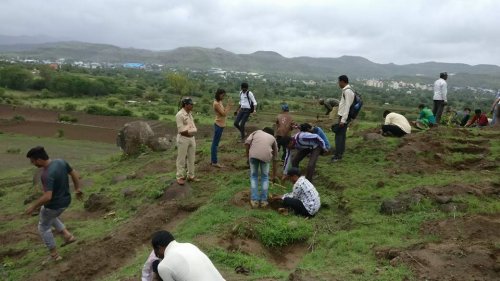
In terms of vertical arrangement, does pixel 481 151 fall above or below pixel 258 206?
above

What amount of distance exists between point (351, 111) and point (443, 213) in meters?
3.54

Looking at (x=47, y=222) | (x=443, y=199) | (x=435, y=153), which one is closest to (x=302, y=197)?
(x=443, y=199)

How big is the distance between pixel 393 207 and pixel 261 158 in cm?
280

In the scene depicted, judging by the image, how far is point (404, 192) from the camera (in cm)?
967

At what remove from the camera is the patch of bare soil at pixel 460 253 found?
20.9 ft

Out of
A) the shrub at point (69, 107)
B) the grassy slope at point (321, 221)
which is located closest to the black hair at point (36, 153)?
the grassy slope at point (321, 221)

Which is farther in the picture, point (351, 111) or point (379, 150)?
point (379, 150)

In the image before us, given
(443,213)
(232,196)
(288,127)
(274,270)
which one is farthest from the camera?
(288,127)

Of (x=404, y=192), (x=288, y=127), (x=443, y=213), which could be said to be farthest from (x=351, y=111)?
(x=443, y=213)

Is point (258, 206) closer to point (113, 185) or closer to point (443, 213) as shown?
point (443, 213)

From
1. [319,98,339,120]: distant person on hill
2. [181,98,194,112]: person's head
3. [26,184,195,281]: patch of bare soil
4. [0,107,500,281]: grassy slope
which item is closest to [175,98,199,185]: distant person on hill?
[181,98,194,112]: person's head

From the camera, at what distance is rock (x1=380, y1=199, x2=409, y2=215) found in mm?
9023

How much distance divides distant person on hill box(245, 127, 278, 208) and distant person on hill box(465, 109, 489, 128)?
11.0 m

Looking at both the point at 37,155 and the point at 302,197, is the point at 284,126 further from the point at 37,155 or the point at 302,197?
the point at 37,155
